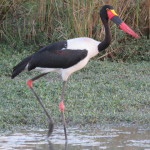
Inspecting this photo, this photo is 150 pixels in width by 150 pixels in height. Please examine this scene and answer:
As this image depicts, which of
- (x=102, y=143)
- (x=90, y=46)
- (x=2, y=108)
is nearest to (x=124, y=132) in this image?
(x=102, y=143)

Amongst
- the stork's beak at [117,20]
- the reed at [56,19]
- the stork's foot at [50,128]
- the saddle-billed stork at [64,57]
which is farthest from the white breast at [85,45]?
the reed at [56,19]

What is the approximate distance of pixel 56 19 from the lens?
9.61m

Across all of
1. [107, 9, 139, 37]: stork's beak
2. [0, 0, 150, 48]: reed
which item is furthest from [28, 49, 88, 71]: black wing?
[0, 0, 150, 48]: reed

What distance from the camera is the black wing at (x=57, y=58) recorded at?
5992 millimetres

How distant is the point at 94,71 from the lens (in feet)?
28.5

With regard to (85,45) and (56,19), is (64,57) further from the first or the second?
(56,19)

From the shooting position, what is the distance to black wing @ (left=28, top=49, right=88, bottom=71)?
5.99 metres

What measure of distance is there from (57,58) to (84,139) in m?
1.06

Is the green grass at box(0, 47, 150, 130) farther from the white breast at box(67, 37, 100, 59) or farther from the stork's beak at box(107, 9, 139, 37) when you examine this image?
the stork's beak at box(107, 9, 139, 37)

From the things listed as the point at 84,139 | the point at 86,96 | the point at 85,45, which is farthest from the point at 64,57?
the point at 86,96

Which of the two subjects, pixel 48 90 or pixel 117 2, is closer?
pixel 48 90

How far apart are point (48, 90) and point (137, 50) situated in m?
2.81

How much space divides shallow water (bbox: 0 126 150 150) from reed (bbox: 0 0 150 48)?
3585mm

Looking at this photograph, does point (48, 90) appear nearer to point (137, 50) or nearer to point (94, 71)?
point (94, 71)
